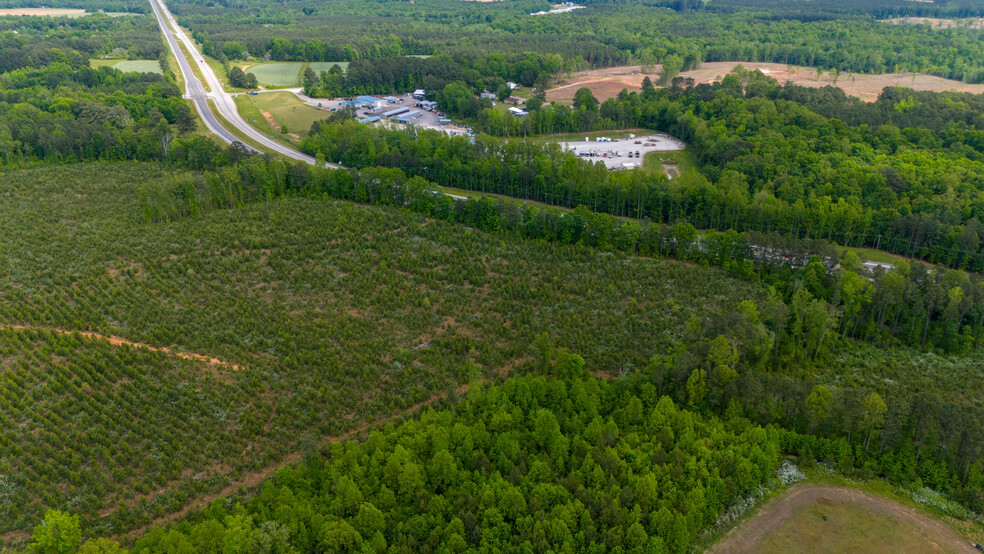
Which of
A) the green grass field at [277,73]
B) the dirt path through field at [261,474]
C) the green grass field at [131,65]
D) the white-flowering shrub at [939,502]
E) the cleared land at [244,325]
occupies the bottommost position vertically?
the white-flowering shrub at [939,502]

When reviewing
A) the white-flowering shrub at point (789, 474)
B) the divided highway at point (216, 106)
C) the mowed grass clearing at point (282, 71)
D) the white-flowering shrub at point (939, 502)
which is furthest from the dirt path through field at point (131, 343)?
the mowed grass clearing at point (282, 71)

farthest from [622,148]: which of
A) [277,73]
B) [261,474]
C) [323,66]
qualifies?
[277,73]

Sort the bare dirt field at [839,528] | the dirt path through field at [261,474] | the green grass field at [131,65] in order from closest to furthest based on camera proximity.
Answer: the bare dirt field at [839,528] < the dirt path through field at [261,474] < the green grass field at [131,65]

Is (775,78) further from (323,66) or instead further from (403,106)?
(323,66)

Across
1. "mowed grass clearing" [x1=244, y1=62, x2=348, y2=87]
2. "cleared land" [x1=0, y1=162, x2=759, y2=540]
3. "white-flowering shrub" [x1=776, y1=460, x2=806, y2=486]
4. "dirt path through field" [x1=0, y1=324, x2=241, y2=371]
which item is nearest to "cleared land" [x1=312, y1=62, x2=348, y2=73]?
"mowed grass clearing" [x1=244, y1=62, x2=348, y2=87]

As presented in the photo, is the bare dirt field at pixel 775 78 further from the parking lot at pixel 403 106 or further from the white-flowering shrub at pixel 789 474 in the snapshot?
the white-flowering shrub at pixel 789 474
